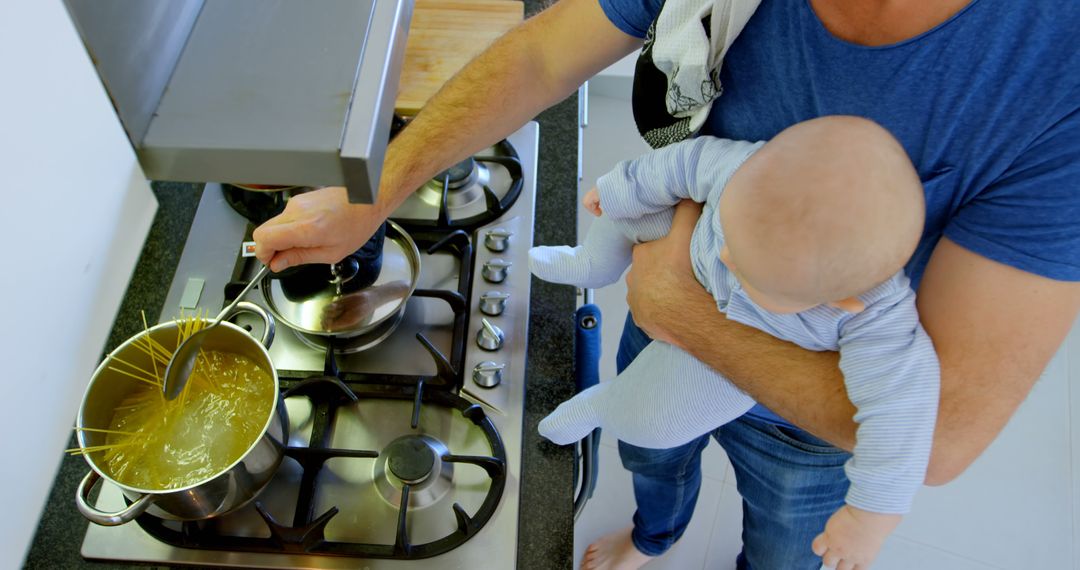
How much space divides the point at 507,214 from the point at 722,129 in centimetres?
41

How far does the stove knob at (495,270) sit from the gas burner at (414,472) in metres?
0.29

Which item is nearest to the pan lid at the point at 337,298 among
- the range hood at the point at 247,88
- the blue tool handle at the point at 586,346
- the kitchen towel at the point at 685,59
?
the blue tool handle at the point at 586,346

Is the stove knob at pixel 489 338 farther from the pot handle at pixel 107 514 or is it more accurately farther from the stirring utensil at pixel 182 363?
the pot handle at pixel 107 514

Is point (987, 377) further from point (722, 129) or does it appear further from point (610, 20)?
point (610, 20)

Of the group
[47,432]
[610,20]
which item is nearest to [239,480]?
[47,432]

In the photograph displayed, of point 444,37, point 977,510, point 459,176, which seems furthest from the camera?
point 977,510

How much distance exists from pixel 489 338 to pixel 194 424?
415mm

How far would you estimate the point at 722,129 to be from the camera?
1047 millimetres

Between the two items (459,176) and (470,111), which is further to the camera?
(459,176)

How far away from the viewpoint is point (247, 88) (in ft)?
1.69

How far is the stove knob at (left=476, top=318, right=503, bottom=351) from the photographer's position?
116 cm

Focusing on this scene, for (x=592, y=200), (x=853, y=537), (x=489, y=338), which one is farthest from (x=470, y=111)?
(x=853, y=537)

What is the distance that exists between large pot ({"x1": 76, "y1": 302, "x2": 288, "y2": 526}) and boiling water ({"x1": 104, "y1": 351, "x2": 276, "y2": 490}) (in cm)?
1

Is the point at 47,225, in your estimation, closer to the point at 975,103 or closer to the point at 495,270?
the point at 495,270
